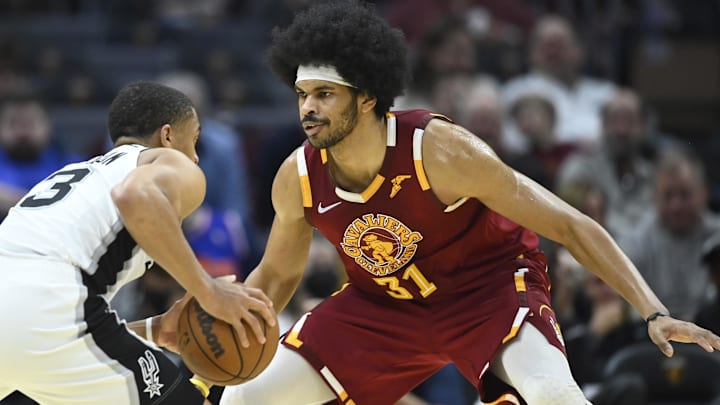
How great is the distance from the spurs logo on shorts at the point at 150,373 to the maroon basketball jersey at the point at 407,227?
3.41 feet

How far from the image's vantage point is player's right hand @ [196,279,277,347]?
4434mm

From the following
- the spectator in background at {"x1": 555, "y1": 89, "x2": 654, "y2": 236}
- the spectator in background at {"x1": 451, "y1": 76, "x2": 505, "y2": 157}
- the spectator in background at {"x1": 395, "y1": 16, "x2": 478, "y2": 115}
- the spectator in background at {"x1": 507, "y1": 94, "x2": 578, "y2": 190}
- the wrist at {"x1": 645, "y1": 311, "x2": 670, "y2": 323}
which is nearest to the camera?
the wrist at {"x1": 645, "y1": 311, "x2": 670, "y2": 323}

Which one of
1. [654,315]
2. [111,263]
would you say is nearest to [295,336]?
[111,263]

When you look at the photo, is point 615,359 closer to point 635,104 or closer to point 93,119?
point 635,104

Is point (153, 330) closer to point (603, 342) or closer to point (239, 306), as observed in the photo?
point (239, 306)

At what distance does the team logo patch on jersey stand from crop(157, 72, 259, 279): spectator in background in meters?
3.27

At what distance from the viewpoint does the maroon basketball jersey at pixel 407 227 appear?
508 centimetres

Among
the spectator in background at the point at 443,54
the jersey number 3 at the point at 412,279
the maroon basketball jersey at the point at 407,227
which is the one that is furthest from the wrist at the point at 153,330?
the spectator in background at the point at 443,54

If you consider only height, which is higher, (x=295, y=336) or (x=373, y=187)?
(x=373, y=187)

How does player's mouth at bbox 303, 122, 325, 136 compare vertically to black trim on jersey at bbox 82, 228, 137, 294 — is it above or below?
above

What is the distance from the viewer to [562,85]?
10.2 m

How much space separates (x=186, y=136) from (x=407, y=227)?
101 centimetres

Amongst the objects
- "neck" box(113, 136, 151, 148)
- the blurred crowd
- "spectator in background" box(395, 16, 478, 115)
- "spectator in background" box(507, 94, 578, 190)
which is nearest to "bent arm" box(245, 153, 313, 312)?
"neck" box(113, 136, 151, 148)

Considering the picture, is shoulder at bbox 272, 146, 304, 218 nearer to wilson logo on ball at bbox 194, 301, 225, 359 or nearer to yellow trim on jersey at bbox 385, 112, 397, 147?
yellow trim on jersey at bbox 385, 112, 397, 147
